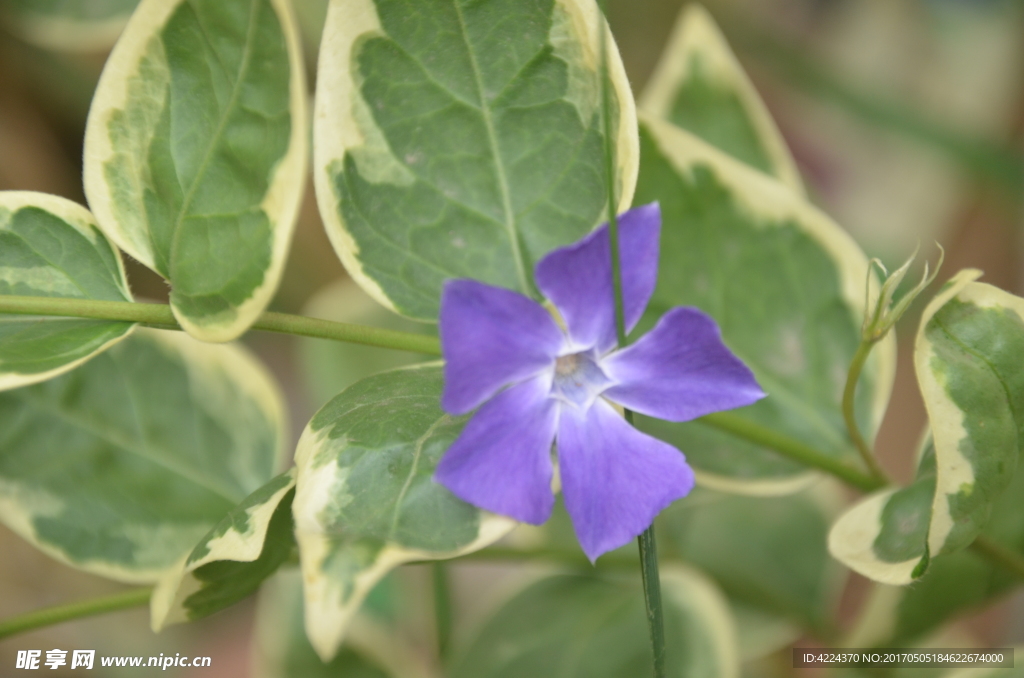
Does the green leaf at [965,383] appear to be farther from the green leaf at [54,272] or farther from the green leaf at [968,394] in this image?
the green leaf at [54,272]

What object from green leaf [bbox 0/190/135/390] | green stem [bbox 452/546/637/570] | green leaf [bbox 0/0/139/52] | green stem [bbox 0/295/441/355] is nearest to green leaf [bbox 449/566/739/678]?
green stem [bbox 452/546/637/570]

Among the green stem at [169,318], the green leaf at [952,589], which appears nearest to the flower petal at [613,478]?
the green stem at [169,318]

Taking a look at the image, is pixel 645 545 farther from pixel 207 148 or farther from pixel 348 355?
pixel 348 355

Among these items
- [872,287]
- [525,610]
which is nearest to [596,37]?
[872,287]

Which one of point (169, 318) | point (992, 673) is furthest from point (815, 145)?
point (169, 318)

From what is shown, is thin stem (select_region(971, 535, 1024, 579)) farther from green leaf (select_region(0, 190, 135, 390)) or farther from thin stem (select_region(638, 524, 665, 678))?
green leaf (select_region(0, 190, 135, 390))

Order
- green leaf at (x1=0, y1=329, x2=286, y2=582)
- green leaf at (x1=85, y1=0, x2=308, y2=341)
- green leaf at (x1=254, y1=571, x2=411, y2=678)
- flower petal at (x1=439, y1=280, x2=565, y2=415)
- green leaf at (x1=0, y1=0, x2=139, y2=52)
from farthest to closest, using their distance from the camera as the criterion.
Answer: green leaf at (x1=0, y1=0, x2=139, y2=52)
green leaf at (x1=254, y1=571, x2=411, y2=678)
green leaf at (x1=0, y1=329, x2=286, y2=582)
green leaf at (x1=85, y1=0, x2=308, y2=341)
flower petal at (x1=439, y1=280, x2=565, y2=415)
